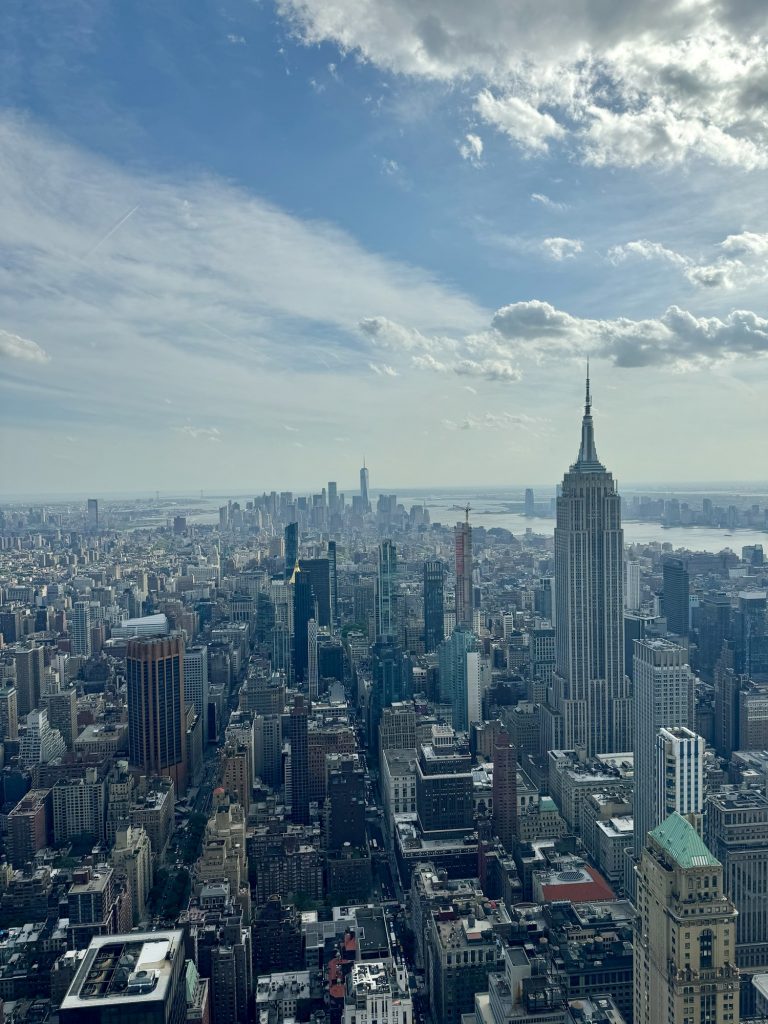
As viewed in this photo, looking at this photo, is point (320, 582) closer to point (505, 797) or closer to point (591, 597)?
point (591, 597)

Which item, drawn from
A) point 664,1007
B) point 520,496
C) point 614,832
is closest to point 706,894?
point 664,1007

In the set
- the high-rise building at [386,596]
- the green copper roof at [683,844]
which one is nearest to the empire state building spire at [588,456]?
the high-rise building at [386,596]

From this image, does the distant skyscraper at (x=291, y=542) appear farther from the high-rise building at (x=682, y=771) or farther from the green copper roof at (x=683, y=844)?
the green copper roof at (x=683, y=844)

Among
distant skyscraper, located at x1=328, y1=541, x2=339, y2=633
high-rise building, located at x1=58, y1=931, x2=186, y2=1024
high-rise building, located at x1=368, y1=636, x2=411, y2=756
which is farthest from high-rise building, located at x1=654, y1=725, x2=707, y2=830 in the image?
distant skyscraper, located at x1=328, y1=541, x2=339, y2=633

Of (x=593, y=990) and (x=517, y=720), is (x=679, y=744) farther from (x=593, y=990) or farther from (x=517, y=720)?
(x=517, y=720)

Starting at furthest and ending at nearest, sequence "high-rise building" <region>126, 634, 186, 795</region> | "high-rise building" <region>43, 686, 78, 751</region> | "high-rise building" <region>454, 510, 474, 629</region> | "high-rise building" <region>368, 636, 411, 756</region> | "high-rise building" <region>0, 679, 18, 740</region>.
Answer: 1. "high-rise building" <region>454, 510, 474, 629</region>
2. "high-rise building" <region>368, 636, 411, 756</region>
3. "high-rise building" <region>43, 686, 78, 751</region>
4. "high-rise building" <region>0, 679, 18, 740</region>
5. "high-rise building" <region>126, 634, 186, 795</region>

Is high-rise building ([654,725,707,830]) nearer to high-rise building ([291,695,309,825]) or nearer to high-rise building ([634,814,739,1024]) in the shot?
high-rise building ([634,814,739,1024])
